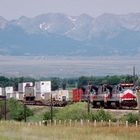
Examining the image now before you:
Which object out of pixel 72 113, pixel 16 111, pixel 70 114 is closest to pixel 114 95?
pixel 72 113

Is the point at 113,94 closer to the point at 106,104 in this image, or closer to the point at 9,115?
the point at 106,104

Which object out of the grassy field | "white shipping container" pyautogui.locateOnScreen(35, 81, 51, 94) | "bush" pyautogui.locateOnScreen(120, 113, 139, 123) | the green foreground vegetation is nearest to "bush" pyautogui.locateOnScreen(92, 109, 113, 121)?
the green foreground vegetation

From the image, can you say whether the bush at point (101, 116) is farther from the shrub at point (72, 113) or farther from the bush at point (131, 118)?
the shrub at point (72, 113)

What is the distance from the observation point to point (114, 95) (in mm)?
78938

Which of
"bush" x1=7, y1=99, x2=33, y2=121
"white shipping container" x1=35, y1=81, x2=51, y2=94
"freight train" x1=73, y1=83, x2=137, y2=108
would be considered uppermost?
"white shipping container" x1=35, y1=81, x2=51, y2=94

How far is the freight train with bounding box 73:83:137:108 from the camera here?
7619 centimetres

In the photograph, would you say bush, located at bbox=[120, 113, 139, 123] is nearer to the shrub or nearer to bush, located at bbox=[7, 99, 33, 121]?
the shrub

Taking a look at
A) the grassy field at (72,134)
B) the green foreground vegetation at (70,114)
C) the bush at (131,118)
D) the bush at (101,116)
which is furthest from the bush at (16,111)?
the grassy field at (72,134)

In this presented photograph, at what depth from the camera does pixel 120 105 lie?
80875 millimetres

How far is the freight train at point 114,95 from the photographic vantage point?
76188 millimetres

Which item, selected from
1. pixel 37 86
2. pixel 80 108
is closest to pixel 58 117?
pixel 80 108

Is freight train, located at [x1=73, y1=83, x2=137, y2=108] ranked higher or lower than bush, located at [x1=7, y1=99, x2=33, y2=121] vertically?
higher

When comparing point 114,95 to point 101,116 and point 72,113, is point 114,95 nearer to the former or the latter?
point 72,113

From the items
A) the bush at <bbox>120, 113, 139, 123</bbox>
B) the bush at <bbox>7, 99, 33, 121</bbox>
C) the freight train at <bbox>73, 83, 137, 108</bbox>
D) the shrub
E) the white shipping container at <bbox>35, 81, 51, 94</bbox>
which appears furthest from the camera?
the white shipping container at <bbox>35, 81, 51, 94</bbox>
